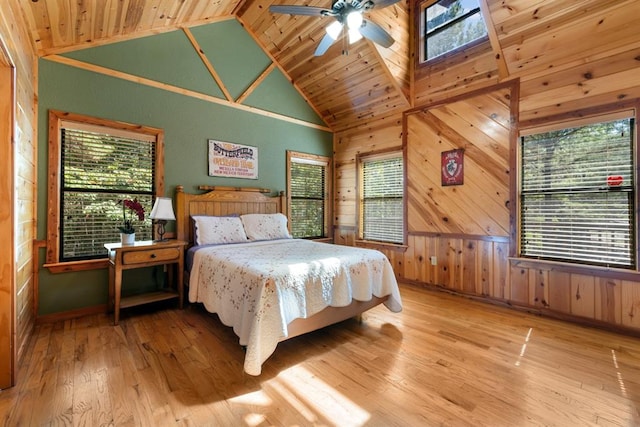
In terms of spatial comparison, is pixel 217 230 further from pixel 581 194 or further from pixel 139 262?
pixel 581 194

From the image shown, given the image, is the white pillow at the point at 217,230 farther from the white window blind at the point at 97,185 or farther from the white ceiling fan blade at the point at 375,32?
the white ceiling fan blade at the point at 375,32

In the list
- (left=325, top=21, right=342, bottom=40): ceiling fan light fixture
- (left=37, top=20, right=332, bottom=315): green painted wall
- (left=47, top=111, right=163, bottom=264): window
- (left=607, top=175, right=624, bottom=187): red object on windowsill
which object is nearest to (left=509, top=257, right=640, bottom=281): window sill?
(left=607, top=175, right=624, bottom=187): red object on windowsill

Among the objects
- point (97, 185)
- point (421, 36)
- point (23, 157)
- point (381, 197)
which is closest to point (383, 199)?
point (381, 197)

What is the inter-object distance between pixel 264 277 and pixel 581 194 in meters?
3.17

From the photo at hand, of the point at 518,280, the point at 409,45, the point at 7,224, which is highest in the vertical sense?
the point at 409,45

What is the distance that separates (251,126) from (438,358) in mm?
3715

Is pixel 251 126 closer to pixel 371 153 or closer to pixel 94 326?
pixel 371 153

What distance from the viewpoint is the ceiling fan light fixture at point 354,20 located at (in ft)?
7.83

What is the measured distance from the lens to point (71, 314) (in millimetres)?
2914

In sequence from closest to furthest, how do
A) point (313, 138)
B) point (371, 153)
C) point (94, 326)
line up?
point (94, 326) < point (371, 153) < point (313, 138)

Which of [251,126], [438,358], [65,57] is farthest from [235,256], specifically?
[65,57]

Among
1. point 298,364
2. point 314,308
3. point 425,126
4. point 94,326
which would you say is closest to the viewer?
point 298,364

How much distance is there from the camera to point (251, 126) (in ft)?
14.0

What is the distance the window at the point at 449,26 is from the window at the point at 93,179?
12.3 feet
